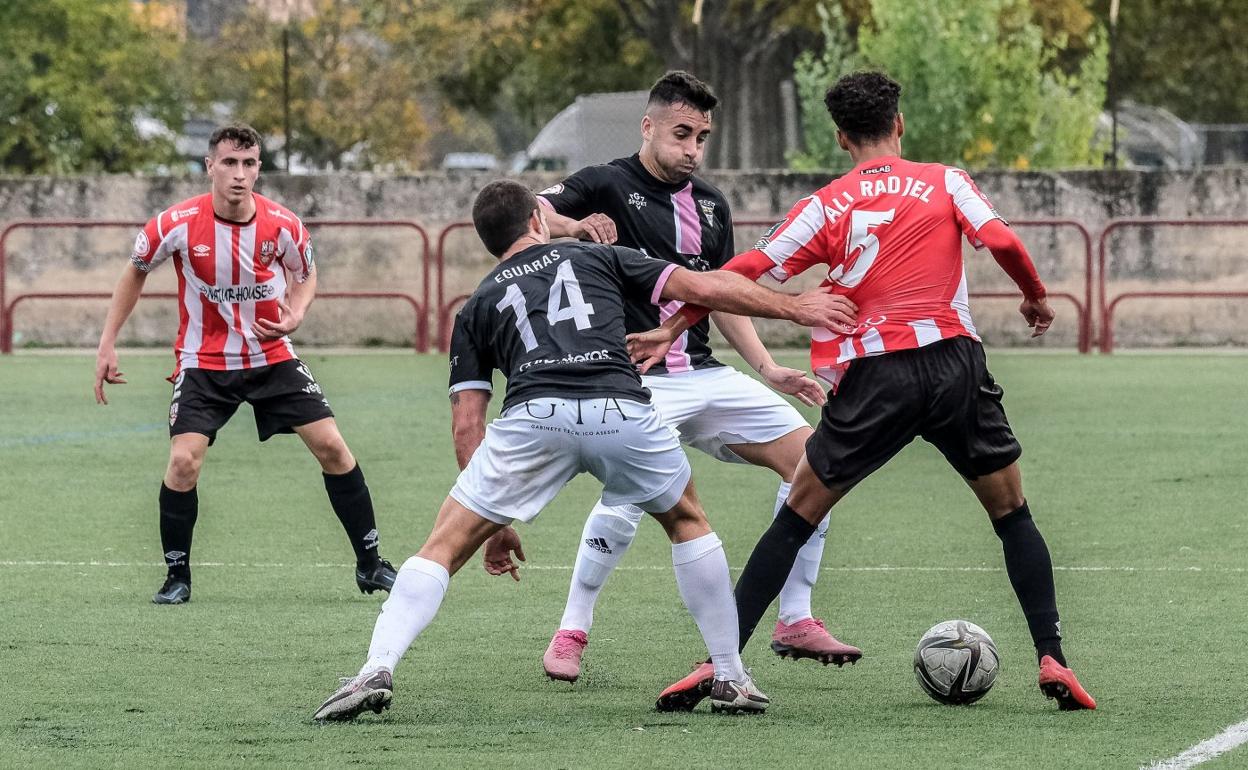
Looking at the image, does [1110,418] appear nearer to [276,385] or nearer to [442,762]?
[276,385]

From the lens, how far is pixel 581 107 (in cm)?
3253

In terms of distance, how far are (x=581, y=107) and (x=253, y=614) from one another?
25519 millimetres

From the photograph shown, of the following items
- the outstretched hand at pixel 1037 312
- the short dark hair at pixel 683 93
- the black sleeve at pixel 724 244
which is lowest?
the outstretched hand at pixel 1037 312

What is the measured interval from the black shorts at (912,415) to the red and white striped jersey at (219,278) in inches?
124

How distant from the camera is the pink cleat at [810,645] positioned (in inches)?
254

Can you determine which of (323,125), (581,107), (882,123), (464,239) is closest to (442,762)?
(882,123)

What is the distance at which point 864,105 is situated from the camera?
19.8ft

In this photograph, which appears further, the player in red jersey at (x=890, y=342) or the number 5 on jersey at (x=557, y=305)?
the player in red jersey at (x=890, y=342)

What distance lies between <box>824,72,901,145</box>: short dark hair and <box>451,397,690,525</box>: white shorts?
1.12 m

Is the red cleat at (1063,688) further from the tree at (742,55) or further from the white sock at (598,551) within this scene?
the tree at (742,55)

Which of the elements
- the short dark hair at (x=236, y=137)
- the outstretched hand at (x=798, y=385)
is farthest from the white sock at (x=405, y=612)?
the short dark hair at (x=236, y=137)

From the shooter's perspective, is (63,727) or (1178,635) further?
(1178,635)

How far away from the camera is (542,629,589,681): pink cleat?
248 inches

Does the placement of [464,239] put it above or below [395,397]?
above
